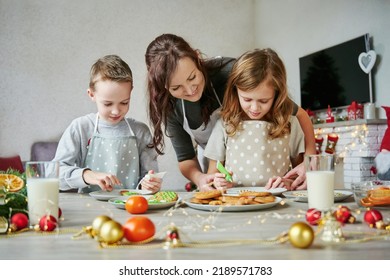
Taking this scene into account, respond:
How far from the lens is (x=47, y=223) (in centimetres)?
54

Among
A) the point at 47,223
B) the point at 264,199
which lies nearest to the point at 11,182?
the point at 47,223

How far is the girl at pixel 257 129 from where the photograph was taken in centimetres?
114

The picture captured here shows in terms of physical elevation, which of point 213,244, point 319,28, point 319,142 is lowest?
point 213,244

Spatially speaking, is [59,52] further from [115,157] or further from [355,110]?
[355,110]

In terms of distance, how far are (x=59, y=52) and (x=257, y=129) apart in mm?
562

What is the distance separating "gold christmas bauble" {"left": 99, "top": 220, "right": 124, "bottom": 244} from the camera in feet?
1.50

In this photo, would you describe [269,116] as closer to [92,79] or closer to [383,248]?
[92,79]

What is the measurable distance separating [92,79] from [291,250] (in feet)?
2.38

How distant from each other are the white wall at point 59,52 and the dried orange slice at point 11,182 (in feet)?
1.16

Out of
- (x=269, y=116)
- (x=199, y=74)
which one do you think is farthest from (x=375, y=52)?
(x=199, y=74)

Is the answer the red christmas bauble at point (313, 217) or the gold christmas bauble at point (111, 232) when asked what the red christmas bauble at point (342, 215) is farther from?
the gold christmas bauble at point (111, 232)

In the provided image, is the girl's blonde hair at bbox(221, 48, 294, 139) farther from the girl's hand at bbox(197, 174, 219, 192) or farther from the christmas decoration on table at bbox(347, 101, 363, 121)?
the christmas decoration on table at bbox(347, 101, 363, 121)

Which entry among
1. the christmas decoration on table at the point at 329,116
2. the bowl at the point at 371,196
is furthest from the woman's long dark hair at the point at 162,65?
the christmas decoration on table at the point at 329,116

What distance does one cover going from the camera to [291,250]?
449 millimetres
